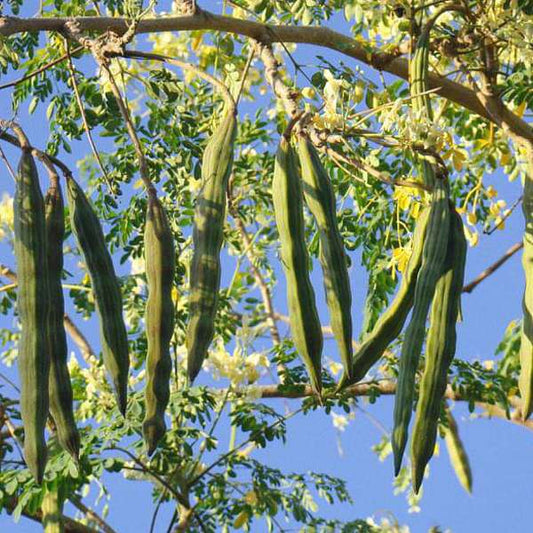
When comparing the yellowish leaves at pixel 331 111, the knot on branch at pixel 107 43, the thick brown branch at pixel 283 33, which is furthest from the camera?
the yellowish leaves at pixel 331 111

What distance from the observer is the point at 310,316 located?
2.60 m

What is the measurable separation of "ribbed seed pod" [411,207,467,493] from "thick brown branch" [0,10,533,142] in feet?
1.92

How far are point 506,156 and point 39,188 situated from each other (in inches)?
130

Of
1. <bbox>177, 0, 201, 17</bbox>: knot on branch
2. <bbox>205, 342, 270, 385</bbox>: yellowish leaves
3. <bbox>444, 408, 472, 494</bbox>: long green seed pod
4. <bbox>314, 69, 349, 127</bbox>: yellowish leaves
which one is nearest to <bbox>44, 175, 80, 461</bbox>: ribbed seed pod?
<bbox>314, 69, 349, 127</bbox>: yellowish leaves

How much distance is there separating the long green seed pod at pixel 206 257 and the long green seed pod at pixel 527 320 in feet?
2.55

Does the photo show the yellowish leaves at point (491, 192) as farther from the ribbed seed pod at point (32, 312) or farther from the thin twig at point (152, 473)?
the ribbed seed pod at point (32, 312)

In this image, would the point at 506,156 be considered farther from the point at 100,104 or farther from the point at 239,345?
the point at 100,104

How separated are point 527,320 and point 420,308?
460 millimetres

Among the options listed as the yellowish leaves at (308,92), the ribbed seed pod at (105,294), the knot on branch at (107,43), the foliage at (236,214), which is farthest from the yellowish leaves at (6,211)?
the ribbed seed pod at (105,294)

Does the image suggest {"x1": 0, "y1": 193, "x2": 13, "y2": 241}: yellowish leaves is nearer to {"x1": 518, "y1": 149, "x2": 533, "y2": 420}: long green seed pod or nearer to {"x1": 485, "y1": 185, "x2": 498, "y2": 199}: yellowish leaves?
{"x1": 485, "y1": 185, "x2": 498, "y2": 199}: yellowish leaves

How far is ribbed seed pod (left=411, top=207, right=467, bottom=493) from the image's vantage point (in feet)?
8.45

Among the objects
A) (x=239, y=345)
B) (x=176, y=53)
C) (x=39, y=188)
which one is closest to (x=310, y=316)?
(x=39, y=188)

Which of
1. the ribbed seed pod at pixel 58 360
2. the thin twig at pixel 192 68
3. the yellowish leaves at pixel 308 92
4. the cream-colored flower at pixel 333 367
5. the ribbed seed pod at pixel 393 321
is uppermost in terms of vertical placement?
the cream-colored flower at pixel 333 367

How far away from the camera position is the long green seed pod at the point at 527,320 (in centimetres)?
294
